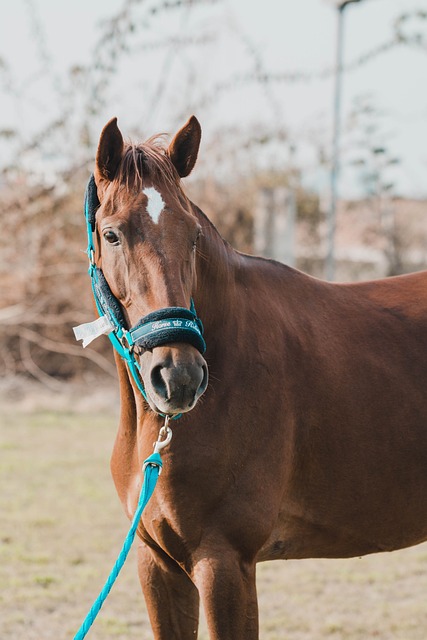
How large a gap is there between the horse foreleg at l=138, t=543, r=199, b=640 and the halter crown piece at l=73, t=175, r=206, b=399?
70 centimetres

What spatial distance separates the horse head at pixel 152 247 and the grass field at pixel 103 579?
248 cm

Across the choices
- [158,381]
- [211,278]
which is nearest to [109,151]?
[211,278]

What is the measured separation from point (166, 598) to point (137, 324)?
1.12 m

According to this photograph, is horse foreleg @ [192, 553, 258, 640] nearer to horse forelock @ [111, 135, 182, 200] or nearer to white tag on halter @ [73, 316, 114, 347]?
white tag on halter @ [73, 316, 114, 347]

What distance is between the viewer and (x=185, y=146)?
2.65 meters

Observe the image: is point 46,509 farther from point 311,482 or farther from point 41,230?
point 41,230

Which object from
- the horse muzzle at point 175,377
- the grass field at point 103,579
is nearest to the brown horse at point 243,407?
the horse muzzle at point 175,377

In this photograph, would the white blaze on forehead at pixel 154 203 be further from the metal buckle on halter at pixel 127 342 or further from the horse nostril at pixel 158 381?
the horse nostril at pixel 158 381

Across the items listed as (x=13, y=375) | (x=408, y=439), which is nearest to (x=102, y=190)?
(x=408, y=439)

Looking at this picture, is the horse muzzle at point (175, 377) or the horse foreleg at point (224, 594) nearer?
the horse muzzle at point (175, 377)

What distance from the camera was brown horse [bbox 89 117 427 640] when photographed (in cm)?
240

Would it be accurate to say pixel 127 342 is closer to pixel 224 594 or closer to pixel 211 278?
pixel 211 278

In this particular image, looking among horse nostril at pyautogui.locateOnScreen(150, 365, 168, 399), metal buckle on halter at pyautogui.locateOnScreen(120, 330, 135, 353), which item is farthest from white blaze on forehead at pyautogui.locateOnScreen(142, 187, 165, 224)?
horse nostril at pyautogui.locateOnScreen(150, 365, 168, 399)

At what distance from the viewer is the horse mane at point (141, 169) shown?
246 cm
